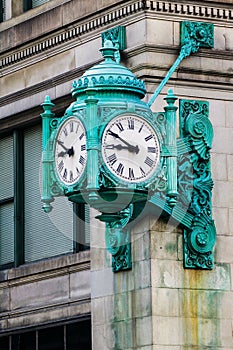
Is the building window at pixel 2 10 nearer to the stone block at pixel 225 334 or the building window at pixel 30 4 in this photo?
the building window at pixel 30 4

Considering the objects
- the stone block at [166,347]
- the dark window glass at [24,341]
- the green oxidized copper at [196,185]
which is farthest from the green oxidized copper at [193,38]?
the dark window glass at [24,341]

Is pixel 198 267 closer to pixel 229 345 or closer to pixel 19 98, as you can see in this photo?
pixel 229 345

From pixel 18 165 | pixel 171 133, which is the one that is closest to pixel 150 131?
pixel 171 133

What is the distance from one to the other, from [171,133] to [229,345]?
354 cm

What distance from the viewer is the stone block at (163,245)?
24391mm

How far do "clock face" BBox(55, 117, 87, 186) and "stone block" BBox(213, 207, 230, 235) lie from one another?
296 cm

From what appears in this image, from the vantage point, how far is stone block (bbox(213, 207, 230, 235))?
984 inches

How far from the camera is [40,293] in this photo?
2717cm

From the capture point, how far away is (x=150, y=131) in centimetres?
2300

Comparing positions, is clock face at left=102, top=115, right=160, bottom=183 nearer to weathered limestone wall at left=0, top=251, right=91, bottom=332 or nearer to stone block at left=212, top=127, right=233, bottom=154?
stone block at left=212, top=127, right=233, bottom=154

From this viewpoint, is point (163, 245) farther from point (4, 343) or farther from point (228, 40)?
point (4, 343)

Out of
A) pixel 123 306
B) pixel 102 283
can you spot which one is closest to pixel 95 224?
pixel 102 283

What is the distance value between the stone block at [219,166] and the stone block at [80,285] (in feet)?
8.85

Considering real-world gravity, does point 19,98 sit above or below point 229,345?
above
